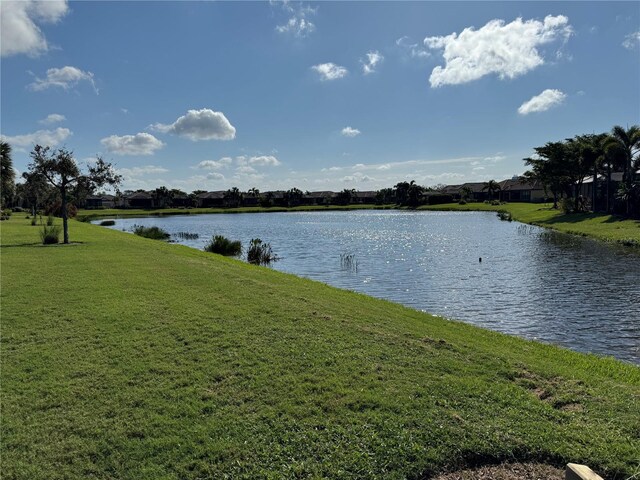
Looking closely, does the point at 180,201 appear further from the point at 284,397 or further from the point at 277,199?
the point at 284,397

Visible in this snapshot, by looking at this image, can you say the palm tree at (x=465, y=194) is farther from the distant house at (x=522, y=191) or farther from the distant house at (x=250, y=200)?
the distant house at (x=250, y=200)

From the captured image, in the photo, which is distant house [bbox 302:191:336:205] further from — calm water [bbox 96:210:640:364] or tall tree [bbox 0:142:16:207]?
calm water [bbox 96:210:640:364]

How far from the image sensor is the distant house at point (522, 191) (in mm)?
114562

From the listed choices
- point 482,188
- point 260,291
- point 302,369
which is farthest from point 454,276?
point 482,188

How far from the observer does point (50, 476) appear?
191 inches

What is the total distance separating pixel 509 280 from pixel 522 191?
108070 millimetres

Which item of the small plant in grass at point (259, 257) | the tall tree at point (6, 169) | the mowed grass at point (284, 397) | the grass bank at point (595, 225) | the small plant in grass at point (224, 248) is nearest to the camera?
the mowed grass at point (284, 397)

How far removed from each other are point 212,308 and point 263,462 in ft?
21.6

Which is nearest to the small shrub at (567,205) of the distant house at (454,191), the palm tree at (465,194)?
the palm tree at (465,194)

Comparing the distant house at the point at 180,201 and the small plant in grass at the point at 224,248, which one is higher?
the distant house at the point at 180,201

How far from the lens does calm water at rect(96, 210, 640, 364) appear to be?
576 inches

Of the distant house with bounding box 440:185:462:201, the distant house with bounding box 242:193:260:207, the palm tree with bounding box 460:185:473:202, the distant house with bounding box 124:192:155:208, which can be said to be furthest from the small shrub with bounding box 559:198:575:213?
the distant house with bounding box 124:192:155:208

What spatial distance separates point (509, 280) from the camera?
23047mm

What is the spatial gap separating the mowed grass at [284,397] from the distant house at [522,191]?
11404 cm
